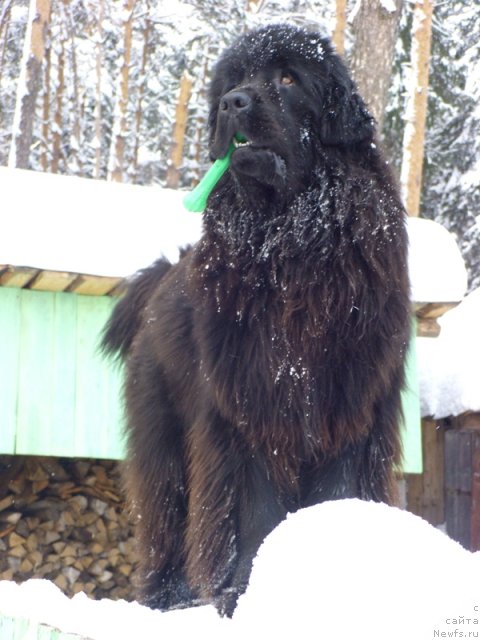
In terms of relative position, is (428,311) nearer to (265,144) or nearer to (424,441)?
(424,441)

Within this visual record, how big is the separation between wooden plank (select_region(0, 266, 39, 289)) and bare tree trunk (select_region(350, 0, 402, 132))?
4257mm

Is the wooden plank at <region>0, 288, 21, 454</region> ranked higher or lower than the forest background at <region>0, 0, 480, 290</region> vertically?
Answer: lower

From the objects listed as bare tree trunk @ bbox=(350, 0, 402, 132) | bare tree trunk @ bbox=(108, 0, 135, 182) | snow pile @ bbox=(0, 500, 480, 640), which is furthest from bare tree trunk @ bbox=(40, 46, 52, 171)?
snow pile @ bbox=(0, 500, 480, 640)

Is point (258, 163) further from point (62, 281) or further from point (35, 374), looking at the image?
point (35, 374)

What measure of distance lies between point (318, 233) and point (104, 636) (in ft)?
5.06

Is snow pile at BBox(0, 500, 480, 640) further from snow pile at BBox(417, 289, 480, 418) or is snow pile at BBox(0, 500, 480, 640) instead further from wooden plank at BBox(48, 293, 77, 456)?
snow pile at BBox(417, 289, 480, 418)

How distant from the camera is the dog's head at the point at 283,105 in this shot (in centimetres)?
335

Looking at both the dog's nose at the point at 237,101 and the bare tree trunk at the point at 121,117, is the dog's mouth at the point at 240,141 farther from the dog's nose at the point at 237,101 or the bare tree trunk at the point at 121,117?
the bare tree trunk at the point at 121,117

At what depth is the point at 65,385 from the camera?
6.84 meters

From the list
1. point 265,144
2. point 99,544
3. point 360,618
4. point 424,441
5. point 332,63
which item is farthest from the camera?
point 424,441

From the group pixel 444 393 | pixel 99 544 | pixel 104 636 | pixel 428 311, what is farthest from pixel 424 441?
pixel 104 636

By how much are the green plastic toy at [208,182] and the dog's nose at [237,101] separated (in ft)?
0.42

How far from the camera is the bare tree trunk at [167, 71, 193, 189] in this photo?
18.7m

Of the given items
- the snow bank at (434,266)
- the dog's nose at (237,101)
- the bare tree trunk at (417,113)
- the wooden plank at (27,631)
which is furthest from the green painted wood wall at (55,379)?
the bare tree trunk at (417,113)
